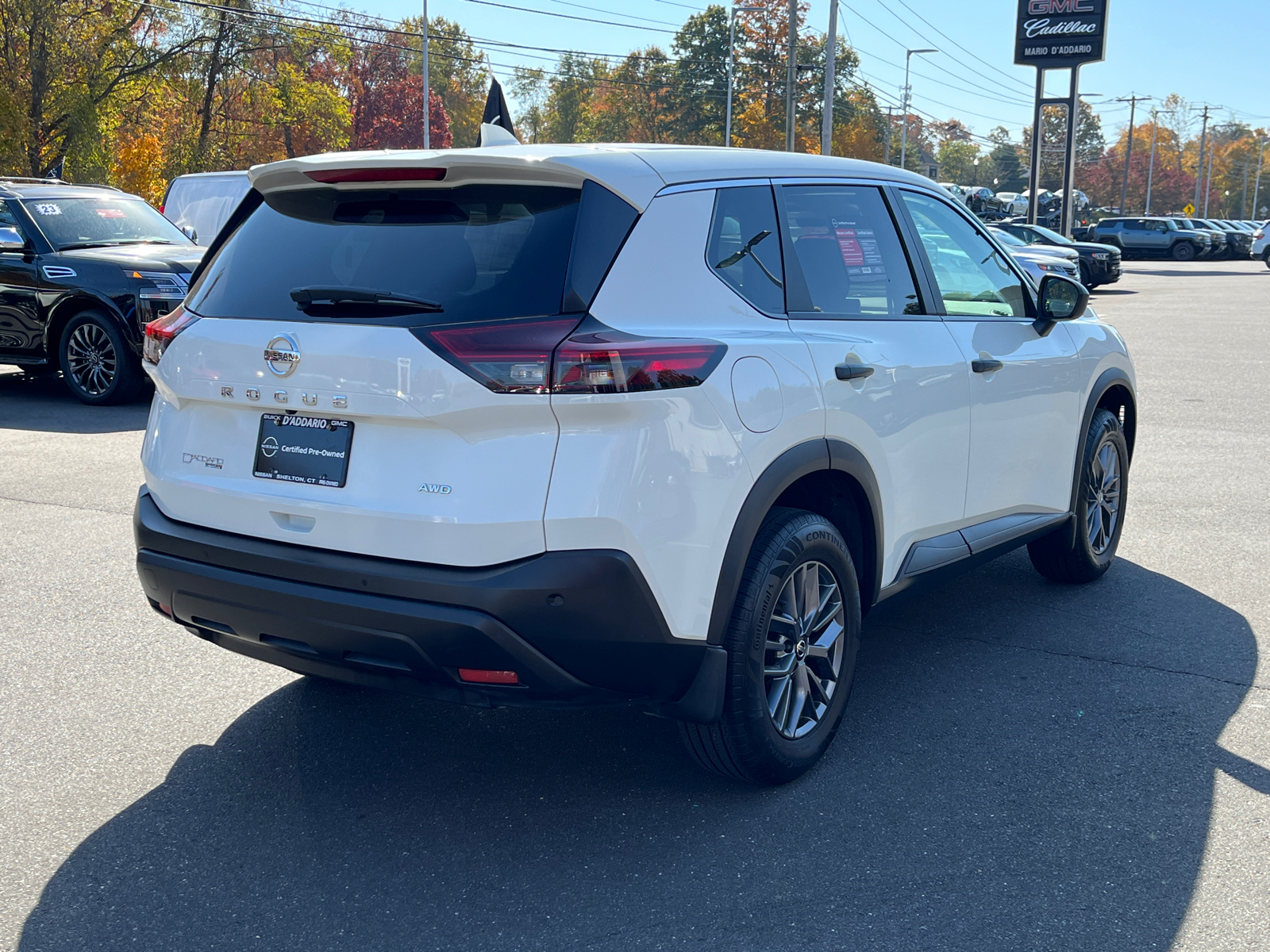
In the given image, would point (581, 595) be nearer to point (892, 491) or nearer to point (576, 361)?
point (576, 361)

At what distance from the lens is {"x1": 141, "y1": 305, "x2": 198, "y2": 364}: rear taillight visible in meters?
3.56

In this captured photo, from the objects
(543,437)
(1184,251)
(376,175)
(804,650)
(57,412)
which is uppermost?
(1184,251)

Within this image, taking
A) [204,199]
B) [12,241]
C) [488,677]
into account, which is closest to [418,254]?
[488,677]

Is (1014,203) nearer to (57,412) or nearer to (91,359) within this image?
(91,359)

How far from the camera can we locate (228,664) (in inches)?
181

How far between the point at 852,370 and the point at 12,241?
9959 millimetres

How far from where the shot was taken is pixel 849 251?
13.2 feet

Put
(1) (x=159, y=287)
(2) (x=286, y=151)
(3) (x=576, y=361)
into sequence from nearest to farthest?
(3) (x=576, y=361) < (1) (x=159, y=287) < (2) (x=286, y=151)

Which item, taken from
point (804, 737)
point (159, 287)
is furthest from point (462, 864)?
point (159, 287)

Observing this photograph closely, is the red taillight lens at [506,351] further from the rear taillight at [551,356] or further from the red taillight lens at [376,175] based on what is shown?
the red taillight lens at [376,175]

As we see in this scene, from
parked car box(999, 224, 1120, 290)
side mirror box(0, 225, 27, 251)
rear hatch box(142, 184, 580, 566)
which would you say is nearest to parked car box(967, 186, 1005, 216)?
parked car box(999, 224, 1120, 290)

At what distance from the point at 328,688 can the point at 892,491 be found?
205cm

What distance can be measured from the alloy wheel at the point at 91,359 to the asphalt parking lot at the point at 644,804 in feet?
19.5

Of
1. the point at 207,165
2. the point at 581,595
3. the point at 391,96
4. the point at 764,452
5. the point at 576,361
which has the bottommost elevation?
the point at 581,595
